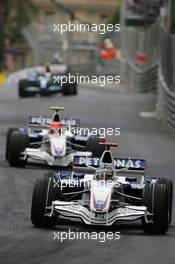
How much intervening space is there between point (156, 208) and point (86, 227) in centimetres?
Answer: 81

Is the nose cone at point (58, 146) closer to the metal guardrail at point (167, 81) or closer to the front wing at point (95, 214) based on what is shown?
the front wing at point (95, 214)

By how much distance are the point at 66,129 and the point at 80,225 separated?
596 cm

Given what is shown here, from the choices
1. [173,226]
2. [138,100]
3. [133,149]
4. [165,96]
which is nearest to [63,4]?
[138,100]

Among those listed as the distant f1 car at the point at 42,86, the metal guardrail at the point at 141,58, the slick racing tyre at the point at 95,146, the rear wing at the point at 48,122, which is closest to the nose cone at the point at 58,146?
the rear wing at the point at 48,122

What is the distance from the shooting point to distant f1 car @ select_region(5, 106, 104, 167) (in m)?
17.5

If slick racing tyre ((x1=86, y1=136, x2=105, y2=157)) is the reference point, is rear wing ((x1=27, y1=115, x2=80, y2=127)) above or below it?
above

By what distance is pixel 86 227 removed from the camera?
11.9 meters

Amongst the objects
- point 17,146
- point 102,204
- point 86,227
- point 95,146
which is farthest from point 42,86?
point 102,204

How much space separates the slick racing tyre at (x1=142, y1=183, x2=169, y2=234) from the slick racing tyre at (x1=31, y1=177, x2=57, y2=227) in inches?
39.1

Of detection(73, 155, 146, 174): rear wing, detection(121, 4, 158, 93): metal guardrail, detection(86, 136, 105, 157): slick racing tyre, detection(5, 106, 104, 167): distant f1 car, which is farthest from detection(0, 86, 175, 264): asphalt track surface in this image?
detection(121, 4, 158, 93): metal guardrail

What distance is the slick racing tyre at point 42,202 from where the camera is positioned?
1166cm

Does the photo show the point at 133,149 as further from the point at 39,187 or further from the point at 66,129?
the point at 39,187

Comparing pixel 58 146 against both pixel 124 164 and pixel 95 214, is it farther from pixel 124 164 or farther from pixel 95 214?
pixel 95 214

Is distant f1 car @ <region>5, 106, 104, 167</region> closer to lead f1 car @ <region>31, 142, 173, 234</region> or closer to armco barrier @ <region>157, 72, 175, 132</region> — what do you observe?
lead f1 car @ <region>31, 142, 173, 234</region>
